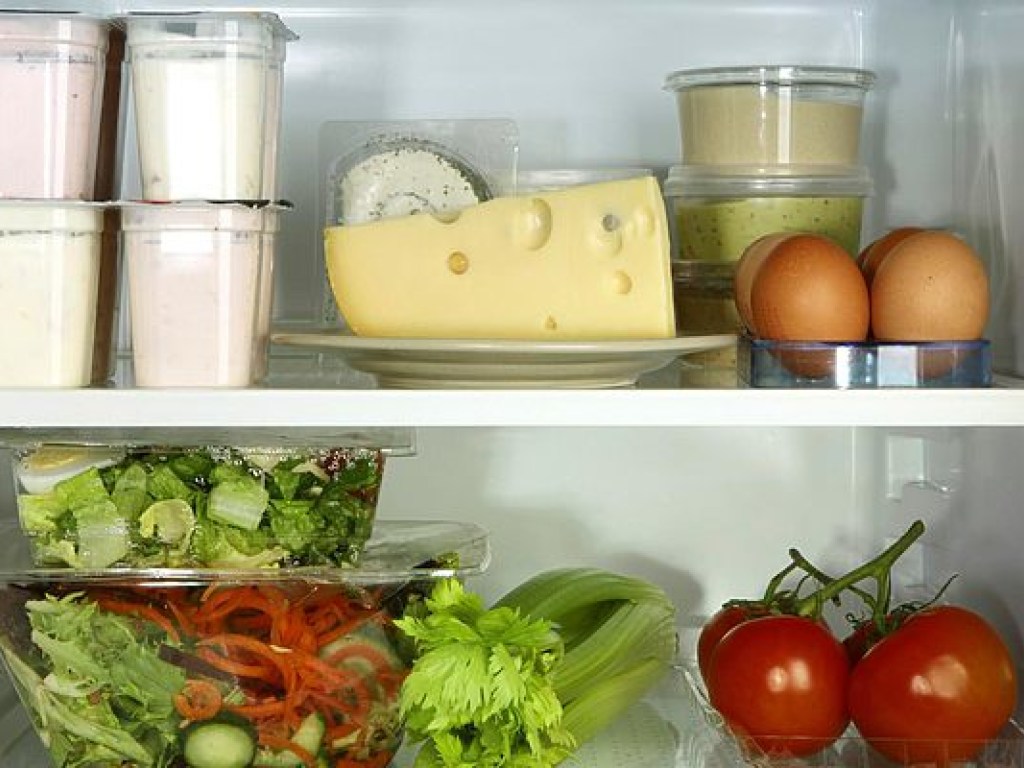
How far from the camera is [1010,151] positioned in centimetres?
136

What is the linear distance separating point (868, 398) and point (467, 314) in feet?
0.90

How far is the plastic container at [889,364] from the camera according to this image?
→ 1213mm

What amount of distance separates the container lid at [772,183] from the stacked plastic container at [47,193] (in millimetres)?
442

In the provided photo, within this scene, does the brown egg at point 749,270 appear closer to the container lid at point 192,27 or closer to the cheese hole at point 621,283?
the cheese hole at point 621,283

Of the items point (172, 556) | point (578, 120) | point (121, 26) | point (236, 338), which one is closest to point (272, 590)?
point (172, 556)

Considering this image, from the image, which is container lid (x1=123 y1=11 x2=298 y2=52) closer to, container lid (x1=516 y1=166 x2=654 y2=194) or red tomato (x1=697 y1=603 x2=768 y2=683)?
container lid (x1=516 y1=166 x2=654 y2=194)

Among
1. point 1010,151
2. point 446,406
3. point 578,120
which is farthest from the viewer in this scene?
point 578,120

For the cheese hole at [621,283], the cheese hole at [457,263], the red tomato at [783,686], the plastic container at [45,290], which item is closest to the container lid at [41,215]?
the plastic container at [45,290]

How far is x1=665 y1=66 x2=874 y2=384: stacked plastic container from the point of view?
133 centimetres

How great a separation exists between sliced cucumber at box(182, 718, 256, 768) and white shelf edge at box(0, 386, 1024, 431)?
206mm

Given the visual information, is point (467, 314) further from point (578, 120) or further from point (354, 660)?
point (578, 120)

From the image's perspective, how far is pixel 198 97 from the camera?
117 centimetres

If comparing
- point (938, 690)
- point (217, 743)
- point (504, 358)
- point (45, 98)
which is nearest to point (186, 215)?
point (45, 98)

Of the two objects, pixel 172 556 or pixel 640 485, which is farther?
pixel 640 485
